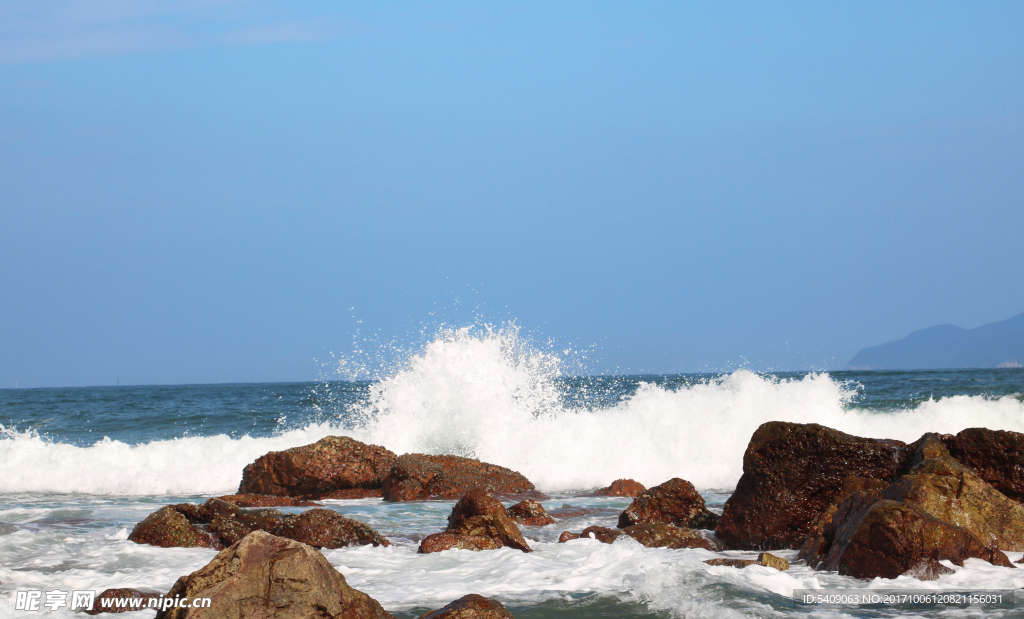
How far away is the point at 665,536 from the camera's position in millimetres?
7016

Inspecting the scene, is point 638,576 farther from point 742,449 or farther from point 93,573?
point 742,449

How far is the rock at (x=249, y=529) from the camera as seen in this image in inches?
278

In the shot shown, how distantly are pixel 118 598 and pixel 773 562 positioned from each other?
165 inches

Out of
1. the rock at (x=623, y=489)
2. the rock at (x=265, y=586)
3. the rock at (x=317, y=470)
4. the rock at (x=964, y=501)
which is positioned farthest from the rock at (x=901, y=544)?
the rock at (x=317, y=470)

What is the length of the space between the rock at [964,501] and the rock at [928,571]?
47 centimetres

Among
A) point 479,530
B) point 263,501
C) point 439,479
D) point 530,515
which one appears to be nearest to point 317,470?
point 263,501

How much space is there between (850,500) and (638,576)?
1.61 m

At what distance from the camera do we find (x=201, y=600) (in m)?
3.78

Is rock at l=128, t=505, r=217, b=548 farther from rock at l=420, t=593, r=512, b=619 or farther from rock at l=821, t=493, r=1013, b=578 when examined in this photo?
rock at l=821, t=493, r=1013, b=578

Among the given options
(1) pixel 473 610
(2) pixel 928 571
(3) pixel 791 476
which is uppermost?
(3) pixel 791 476

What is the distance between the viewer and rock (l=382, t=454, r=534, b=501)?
34.4 feet

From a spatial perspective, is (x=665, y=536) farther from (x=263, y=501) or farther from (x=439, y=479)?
(x=263, y=501)

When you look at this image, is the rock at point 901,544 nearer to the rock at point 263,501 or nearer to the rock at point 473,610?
the rock at point 473,610

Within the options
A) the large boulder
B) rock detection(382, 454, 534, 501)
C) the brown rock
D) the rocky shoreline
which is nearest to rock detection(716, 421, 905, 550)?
the rocky shoreline
